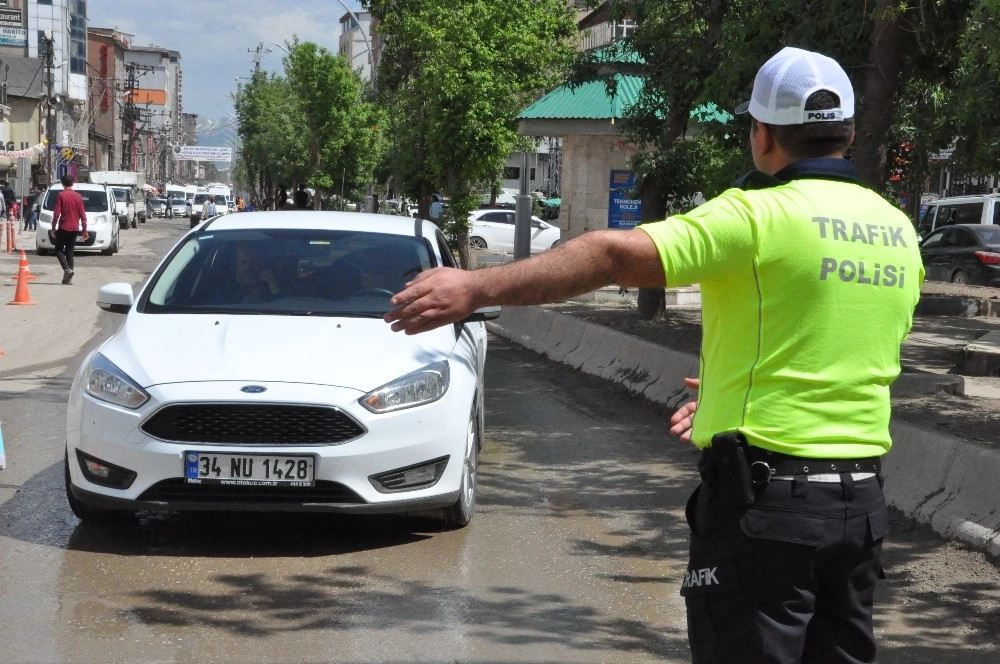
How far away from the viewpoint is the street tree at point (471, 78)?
1003 inches

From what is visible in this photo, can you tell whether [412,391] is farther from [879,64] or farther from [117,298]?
[879,64]

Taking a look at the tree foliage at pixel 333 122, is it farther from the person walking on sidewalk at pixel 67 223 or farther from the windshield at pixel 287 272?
the windshield at pixel 287 272

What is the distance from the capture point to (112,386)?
624 cm

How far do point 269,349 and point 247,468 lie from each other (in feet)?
2.19

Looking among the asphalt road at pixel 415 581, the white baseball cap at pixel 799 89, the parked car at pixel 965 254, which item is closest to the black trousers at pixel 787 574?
the white baseball cap at pixel 799 89

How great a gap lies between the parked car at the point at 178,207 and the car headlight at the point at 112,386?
327 ft

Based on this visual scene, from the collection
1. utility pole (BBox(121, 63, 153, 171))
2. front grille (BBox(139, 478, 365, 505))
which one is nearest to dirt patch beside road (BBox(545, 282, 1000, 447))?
front grille (BBox(139, 478, 365, 505))

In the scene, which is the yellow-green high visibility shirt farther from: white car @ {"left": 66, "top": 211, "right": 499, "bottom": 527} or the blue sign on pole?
the blue sign on pole

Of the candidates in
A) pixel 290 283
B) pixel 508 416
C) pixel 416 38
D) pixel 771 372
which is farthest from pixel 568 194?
pixel 771 372

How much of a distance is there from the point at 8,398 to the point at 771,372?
9302 millimetres

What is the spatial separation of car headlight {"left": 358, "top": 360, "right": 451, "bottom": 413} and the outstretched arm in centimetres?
355

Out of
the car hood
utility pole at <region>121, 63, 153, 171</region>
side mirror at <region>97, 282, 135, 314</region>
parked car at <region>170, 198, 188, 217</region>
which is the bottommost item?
parked car at <region>170, 198, 188, 217</region>

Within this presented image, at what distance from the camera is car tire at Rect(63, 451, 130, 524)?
21.1 feet

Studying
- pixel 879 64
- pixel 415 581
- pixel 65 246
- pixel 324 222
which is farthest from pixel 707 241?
pixel 65 246
